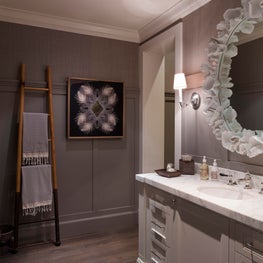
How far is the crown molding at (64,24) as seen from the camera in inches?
111

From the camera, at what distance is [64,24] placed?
307 centimetres

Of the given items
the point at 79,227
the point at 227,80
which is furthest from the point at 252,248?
the point at 79,227

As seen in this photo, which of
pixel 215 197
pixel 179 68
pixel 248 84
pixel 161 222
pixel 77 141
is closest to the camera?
pixel 215 197

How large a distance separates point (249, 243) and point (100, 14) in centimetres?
254

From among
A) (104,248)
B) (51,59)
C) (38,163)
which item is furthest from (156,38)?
(104,248)

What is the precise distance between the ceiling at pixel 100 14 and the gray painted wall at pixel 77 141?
99 millimetres

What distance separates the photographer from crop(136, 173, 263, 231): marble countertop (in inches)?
54.9

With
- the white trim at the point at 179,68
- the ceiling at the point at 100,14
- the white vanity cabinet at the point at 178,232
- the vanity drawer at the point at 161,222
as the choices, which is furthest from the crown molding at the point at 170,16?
the vanity drawer at the point at 161,222

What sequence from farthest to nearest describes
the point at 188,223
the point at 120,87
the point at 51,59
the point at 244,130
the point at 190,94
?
the point at 120,87 < the point at 51,59 < the point at 190,94 < the point at 244,130 < the point at 188,223

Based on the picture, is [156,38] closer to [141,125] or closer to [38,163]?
[141,125]

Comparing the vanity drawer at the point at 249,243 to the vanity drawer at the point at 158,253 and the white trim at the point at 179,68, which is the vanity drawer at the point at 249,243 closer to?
the vanity drawer at the point at 158,253

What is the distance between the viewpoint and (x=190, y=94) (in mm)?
2617

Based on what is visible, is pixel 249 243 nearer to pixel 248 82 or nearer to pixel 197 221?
pixel 197 221

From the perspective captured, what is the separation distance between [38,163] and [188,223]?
1736mm
